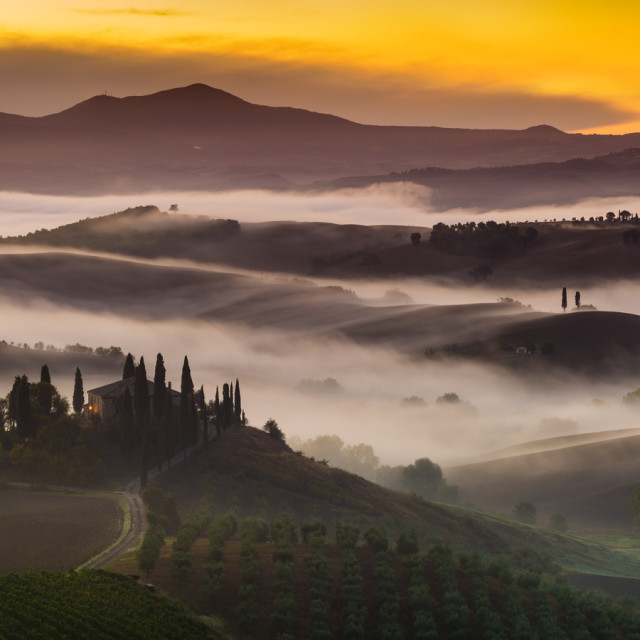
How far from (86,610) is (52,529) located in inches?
1236

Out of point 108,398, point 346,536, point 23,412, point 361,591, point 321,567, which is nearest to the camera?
point 361,591

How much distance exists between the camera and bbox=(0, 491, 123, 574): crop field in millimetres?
→ 91750

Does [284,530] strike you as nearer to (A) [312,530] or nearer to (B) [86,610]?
(A) [312,530]

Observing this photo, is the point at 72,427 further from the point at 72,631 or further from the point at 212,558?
the point at 72,631

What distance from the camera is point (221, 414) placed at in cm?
15662

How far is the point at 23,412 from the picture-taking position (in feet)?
448

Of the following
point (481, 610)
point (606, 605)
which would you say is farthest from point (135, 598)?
point (606, 605)

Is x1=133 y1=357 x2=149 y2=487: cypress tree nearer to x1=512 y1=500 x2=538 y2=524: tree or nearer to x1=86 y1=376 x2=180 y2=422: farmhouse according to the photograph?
x1=86 y1=376 x2=180 y2=422: farmhouse

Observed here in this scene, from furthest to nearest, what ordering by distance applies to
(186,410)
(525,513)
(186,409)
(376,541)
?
(525,513) < (186,410) < (186,409) < (376,541)

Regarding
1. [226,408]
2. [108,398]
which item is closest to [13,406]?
[108,398]

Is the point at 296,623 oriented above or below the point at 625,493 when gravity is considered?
above

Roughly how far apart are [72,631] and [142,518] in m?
41.8

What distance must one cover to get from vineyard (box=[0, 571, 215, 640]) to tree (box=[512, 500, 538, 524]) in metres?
119

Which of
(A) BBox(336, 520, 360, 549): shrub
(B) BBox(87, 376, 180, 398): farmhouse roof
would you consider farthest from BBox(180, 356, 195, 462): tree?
(A) BBox(336, 520, 360, 549): shrub
